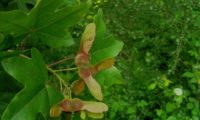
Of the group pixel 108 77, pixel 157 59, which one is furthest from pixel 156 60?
pixel 108 77

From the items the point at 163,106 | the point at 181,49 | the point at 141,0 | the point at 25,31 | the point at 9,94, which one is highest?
the point at 25,31

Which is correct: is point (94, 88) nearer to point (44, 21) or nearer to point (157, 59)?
point (44, 21)

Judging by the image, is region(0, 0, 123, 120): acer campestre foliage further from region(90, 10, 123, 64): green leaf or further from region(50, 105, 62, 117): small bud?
region(90, 10, 123, 64): green leaf

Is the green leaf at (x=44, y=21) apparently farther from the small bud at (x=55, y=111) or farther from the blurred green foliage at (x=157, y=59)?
the blurred green foliage at (x=157, y=59)

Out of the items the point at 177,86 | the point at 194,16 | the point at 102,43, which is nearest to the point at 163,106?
the point at 177,86

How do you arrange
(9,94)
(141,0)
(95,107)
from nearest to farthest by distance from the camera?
(95,107)
(9,94)
(141,0)

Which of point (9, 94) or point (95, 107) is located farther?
point (9, 94)

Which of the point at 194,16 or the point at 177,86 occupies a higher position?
the point at 194,16

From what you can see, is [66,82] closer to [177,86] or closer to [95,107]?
[95,107]
